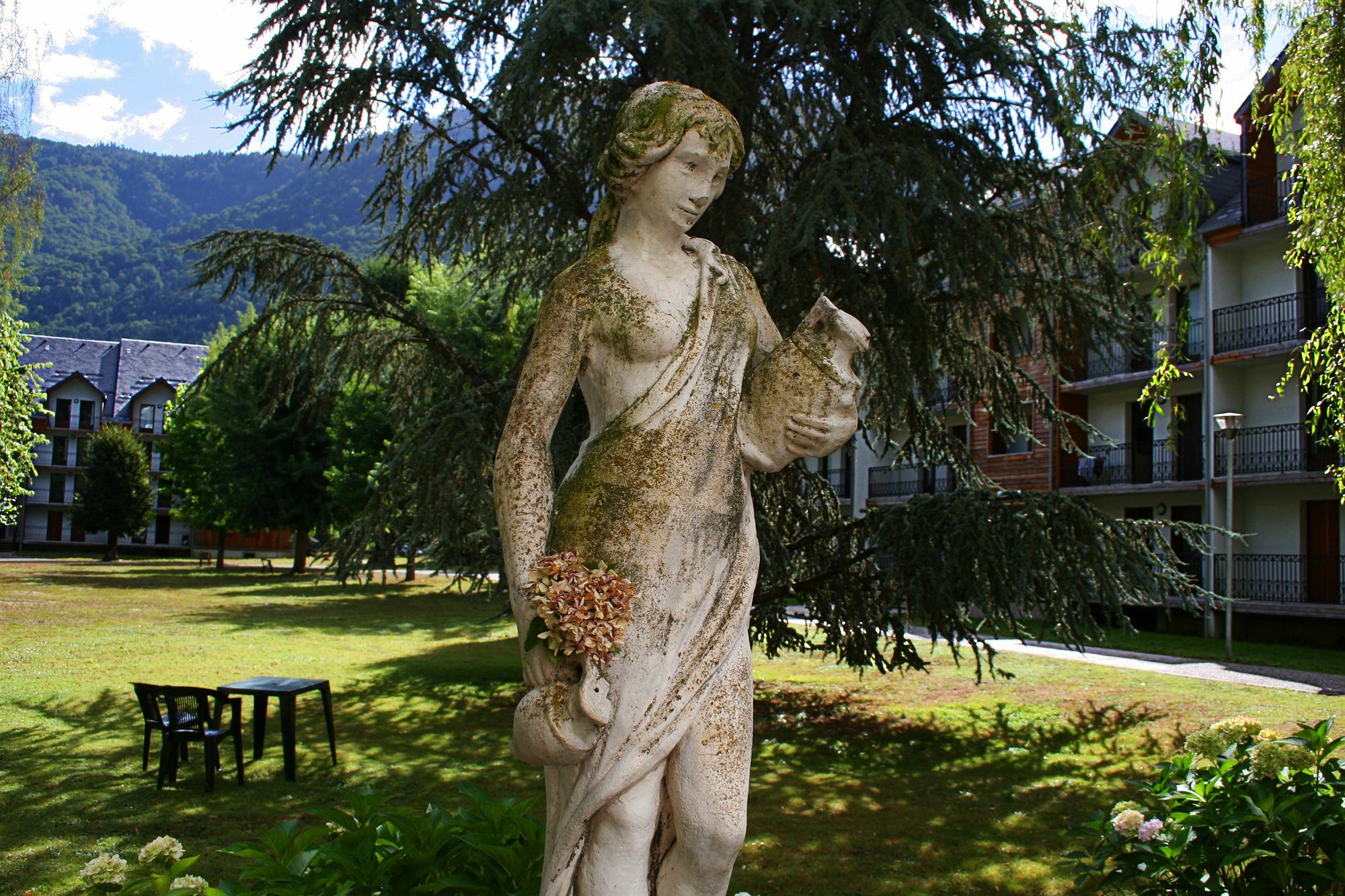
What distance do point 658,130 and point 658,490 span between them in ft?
3.30

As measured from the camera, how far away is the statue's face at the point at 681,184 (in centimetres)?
304

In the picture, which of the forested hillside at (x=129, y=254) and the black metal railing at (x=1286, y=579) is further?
the forested hillside at (x=129, y=254)

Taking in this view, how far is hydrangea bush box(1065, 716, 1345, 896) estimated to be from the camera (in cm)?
392

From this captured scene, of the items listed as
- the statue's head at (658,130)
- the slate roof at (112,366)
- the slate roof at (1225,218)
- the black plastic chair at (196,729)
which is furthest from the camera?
the slate roof at (112,366)

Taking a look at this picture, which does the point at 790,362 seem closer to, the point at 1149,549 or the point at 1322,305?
the point at 1149,549

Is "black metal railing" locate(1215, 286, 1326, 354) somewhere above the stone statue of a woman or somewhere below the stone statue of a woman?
above

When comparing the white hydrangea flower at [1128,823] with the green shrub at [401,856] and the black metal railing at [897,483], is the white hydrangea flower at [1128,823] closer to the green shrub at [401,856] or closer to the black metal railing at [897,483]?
the green shrub at [401,856]

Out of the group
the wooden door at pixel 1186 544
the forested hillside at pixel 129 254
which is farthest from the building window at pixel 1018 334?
the forested hillside at pixel 129 254

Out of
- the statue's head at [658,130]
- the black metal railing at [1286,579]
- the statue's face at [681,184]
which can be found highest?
the statue's head at [658,130]

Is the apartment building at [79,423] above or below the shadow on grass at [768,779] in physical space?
above

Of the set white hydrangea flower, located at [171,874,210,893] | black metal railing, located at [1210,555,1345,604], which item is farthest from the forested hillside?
white hydrangea flower, located at [171,874,210,893]

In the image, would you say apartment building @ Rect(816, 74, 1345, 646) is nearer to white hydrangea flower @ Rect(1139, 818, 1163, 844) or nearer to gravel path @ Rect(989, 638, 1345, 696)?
gravel path @ Rect(989, 638, 1345, 696)

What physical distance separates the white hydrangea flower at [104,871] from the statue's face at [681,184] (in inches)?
101

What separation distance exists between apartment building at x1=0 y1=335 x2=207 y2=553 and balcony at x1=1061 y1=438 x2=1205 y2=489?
49.5 m
